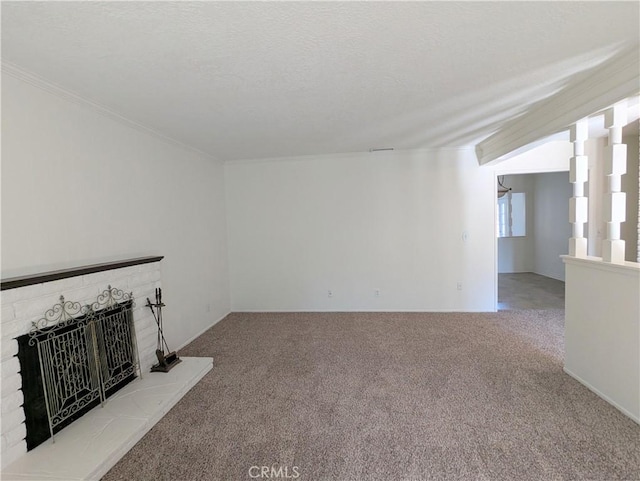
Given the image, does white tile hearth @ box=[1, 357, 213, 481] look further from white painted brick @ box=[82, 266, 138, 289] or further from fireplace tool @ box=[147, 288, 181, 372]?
white painted brick @ box=[82, 266, 138, 289]

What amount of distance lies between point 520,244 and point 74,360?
8861 millimetres

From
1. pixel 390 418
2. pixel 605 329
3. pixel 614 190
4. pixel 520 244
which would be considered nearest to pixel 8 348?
pixel 390 418

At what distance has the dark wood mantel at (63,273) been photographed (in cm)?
172

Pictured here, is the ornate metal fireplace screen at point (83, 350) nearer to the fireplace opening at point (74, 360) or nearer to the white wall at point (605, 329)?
the fireplace opening at point (74, 360)

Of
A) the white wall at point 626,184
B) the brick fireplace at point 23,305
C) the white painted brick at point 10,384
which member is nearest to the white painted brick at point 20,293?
the brick fireplace at point 23,305

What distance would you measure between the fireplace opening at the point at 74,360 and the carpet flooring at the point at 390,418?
0.59 m

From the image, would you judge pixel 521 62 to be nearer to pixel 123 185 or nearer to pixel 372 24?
pixel 372 24

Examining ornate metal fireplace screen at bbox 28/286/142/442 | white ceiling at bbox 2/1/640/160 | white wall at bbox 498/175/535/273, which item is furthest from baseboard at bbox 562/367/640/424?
white wall at bbox 498/175/535/273

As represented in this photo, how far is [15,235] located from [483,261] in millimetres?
5235

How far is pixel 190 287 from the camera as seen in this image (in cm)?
381

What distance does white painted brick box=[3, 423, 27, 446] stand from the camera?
1.71 m

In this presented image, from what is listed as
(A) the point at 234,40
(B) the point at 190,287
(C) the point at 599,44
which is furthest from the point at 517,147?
(B) the point at 190,287

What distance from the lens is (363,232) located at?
4.67 meters

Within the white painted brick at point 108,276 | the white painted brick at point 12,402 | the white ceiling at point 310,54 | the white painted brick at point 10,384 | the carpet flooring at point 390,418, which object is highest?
the white ceiling at point 310,54
